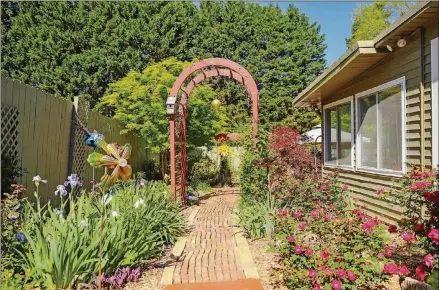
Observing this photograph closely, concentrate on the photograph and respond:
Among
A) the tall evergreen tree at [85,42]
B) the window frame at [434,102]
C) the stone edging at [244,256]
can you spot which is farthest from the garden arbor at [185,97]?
the tall evergreen tree at [85,42]

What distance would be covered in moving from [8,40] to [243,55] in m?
11.9

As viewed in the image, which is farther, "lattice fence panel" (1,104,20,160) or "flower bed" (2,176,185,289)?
"lattice fence panel" (1,104,20,160)

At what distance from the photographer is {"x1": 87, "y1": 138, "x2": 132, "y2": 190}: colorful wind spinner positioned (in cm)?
276

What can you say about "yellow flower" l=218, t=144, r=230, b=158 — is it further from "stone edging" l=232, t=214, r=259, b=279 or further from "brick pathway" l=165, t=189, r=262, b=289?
"stone edging" l=232, t=214, r=259, b=279

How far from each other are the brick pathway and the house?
244cm

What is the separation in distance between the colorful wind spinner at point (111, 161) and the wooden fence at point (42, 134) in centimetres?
224

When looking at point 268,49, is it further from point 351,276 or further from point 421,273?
point 421,273

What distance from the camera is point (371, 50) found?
5.36 meters

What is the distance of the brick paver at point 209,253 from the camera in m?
3.62

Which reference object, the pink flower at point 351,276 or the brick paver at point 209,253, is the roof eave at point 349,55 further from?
the pink flower at point 351,276

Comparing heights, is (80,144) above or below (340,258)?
above

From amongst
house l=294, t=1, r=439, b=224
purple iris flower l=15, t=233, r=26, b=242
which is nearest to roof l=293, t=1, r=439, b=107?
house l=294, t=1, r=439, b=224

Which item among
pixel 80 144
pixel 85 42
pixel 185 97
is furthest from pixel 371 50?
pixel 85 42

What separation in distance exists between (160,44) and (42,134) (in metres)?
14.7
